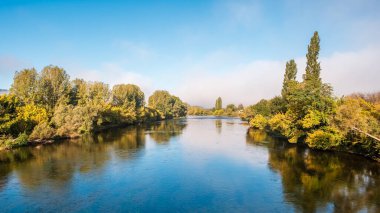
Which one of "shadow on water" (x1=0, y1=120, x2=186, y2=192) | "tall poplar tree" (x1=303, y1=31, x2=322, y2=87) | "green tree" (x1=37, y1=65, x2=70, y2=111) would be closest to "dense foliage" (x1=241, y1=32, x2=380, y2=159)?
"tall poplar tree" (x1=303, y1=31, x2=322, y2=87)

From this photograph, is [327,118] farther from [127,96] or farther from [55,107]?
[127,96]

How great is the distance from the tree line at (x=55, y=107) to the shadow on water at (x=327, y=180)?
129 feet

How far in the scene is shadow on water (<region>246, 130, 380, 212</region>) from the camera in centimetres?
2014

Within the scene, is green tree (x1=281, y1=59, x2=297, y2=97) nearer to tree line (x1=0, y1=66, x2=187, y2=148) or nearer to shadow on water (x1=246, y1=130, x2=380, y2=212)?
shadow on water (x1=246, y1=130, x2=380, y2=212)

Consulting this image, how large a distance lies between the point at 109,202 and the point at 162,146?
2575cm

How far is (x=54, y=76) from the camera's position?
65.8 metres

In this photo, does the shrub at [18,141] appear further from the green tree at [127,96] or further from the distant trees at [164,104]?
the distant trees at [164,104]

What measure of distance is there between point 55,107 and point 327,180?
183ft

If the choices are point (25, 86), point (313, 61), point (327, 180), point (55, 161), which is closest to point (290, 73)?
point (313, 61)

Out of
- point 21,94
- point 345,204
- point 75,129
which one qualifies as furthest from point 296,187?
point 21,94

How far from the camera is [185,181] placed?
25875mm

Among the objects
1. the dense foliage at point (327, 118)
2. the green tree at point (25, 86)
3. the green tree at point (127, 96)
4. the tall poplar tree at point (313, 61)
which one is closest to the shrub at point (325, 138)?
the dense foliage at point (327, 118)

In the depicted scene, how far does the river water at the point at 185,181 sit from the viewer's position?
19.9m

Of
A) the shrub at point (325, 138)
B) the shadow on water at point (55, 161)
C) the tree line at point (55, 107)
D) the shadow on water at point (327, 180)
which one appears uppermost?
the tree line at point (55, 107)
